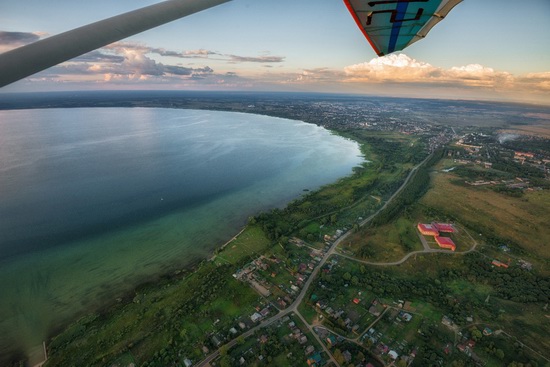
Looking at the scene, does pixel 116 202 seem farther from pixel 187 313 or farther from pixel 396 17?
pixel 396 17

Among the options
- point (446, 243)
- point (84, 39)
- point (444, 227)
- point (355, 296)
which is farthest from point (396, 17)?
point (444, 227)

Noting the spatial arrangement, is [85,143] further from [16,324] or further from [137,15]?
[137,15]

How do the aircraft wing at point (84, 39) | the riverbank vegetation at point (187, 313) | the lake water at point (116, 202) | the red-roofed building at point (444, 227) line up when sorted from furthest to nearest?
the red-roofed building at point (444, 227) < the lake water at point (116, 202) < the riverbank vegetation at point (187, 313) < the aircraft wing at point (84, 39)

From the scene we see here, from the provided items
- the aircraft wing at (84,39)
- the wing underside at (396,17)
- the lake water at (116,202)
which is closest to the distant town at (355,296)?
the lake water at (116,202)

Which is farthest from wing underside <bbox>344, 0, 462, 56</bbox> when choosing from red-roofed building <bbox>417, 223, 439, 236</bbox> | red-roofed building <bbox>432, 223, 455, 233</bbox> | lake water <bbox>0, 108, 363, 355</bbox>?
red-roofed building <bbox>432, 223, 455, 233</bbox>

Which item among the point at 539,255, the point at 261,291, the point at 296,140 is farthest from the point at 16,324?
the point at 296,140

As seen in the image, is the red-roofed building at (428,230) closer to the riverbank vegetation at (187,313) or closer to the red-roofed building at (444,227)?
the red-roofed building at (444,227)
